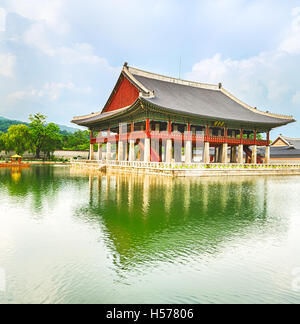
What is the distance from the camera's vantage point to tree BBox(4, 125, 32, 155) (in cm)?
5859

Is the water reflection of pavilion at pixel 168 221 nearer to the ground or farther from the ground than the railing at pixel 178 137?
nearer to the ground

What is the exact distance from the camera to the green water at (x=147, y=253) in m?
5.10

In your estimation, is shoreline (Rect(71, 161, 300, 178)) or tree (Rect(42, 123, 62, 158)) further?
tree (Rect(42, 123, 62, 158))

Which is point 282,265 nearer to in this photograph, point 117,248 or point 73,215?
point 117,248

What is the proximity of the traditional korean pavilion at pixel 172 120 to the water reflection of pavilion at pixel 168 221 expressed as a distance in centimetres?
1943

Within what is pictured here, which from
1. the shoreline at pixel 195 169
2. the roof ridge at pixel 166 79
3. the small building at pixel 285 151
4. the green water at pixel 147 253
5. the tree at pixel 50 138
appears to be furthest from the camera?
the tree at pixel 50 138

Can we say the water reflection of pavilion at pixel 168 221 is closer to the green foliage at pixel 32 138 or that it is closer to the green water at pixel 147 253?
the green water at pixel 147 253

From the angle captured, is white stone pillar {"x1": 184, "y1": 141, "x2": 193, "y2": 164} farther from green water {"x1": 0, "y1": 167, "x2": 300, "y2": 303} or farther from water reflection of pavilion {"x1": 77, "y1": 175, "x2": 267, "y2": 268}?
green water {"x1": 0, "y1": 167, "x2": 300, "y2": 303}

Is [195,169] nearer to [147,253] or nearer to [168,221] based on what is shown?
[168,221]

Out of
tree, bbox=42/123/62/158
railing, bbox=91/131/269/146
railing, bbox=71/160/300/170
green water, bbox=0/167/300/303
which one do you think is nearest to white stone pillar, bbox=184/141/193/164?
railing, bbox=91/131/269/146

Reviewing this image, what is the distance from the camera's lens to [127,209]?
40.0ft

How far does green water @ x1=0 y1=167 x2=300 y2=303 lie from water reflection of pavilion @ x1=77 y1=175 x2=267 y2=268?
0.03 m

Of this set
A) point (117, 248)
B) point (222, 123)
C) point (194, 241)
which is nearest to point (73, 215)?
point (117, 248)

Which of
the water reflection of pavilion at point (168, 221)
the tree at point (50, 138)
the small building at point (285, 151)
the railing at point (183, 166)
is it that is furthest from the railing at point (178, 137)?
the water reflection of pavilion at point (168, 221)
